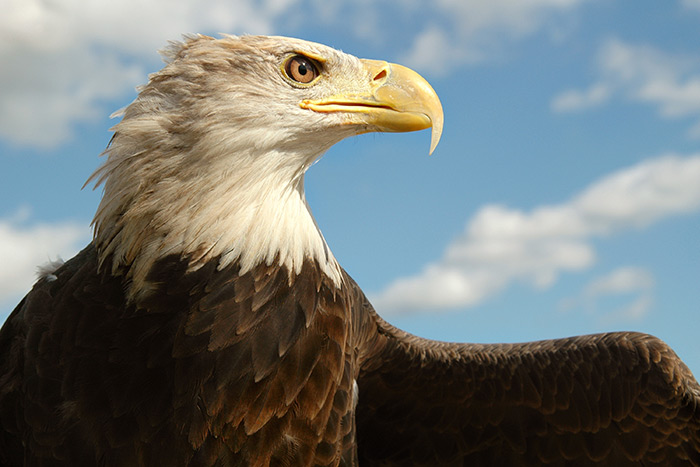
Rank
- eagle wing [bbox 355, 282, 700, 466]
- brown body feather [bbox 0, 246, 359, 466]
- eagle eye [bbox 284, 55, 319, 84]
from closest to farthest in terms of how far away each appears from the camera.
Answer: brown body feather [bbox 0, 246, 359, 466] → eagle eye [bbox 284, 55, 319, 84] → eagle wing [bbox 355, 282, 700, 466]

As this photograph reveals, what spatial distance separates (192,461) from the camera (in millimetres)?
3547

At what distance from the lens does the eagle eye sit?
3.91m

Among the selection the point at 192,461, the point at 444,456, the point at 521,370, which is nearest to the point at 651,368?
the point at 521,370

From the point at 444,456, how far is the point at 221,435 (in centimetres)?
228

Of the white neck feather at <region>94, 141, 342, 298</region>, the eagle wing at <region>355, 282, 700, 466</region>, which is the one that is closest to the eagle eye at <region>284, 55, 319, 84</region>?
the white neck feather at <region>94, 141, 342, 298</region>

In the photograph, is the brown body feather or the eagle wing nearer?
the brown body feather

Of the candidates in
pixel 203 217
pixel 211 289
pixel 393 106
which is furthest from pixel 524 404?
pixel 203 217

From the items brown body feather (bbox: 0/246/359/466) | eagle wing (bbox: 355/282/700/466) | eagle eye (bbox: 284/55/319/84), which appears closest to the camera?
brown body feather (bbox: 0/246/359/466)

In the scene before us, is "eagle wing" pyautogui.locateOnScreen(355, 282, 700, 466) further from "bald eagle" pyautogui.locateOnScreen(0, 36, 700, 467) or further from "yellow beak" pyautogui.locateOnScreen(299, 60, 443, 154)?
"yellow beak" pyautogui.locateOnScreen(299, 60, 443, 154)

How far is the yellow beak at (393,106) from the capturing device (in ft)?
13.1

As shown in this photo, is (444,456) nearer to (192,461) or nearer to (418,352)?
(418,352)

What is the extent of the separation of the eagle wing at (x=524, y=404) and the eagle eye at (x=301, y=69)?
189 centimetres

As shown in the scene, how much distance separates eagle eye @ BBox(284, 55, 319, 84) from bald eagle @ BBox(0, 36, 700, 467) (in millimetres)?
14

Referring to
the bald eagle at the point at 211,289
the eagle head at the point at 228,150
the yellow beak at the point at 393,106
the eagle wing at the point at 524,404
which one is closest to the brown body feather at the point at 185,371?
the bald eagle at the point at 211,289
